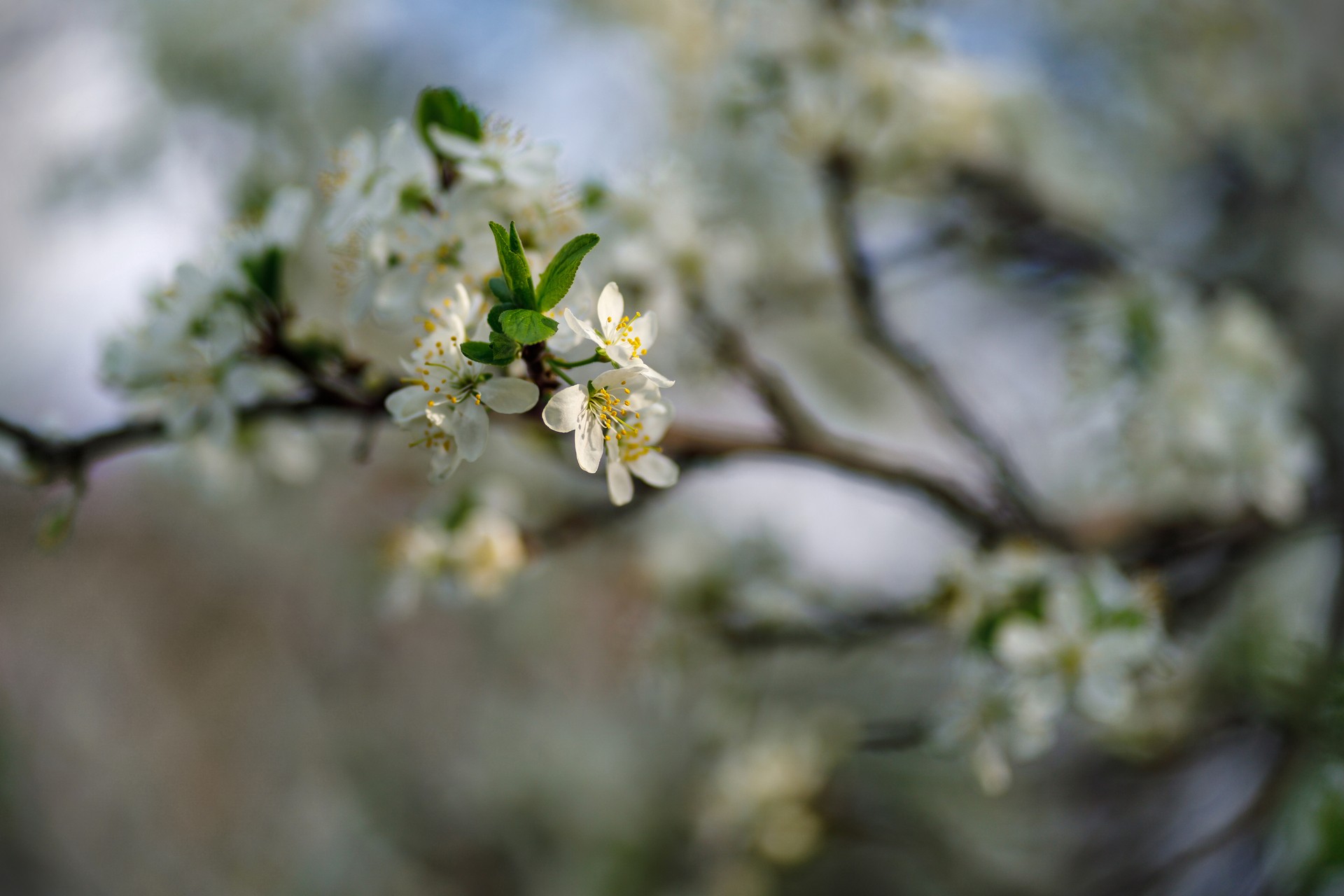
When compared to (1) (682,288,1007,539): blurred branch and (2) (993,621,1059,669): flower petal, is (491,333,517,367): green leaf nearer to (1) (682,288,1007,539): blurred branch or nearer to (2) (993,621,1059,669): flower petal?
(1) (682,288,1007,539): blurred branch

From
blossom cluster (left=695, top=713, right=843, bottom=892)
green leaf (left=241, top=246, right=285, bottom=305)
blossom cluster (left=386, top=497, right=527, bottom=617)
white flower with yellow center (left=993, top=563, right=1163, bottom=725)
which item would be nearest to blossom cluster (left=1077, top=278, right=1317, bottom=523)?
white flower with yellow center (left=993, top=563, right=1163, bottom=725)

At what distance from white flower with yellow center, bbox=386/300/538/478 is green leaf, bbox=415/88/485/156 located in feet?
0.49

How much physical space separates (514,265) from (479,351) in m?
0.05

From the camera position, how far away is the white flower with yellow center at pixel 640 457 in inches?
21.1

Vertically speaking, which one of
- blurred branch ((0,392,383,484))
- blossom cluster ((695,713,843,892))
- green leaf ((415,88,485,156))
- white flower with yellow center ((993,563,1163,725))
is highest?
green leaf ((415,88,485,156))

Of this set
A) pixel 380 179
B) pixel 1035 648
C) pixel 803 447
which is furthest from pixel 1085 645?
pixel 380 179

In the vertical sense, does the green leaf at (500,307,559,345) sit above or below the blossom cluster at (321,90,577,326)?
below

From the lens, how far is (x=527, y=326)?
442mm

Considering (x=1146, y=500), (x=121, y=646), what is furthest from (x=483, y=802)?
(x=1146, y=500)

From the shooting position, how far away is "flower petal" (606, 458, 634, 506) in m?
0.53

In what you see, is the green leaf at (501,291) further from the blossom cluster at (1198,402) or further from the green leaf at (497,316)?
the blossom cluster at (1198,402)

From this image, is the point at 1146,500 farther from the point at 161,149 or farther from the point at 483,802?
the point at 483,802

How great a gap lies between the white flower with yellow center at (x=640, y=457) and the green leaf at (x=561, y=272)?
104 millimetres

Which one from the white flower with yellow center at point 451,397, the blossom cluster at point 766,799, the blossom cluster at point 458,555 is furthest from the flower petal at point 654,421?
the blossom cluster at point 766,799
